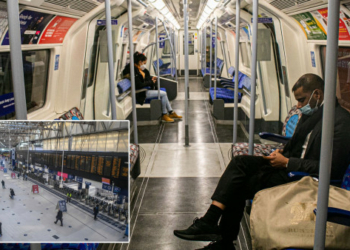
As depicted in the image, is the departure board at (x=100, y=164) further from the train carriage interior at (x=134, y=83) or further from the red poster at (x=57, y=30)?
the red poster at (x=57, y=30)

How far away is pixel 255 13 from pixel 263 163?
4.17ft

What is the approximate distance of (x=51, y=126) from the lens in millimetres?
1526

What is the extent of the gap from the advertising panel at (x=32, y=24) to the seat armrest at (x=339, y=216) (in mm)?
2724

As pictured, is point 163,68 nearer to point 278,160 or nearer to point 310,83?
point 310,83

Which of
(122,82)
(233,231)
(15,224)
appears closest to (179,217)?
(233,231)

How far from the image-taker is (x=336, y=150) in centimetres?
262

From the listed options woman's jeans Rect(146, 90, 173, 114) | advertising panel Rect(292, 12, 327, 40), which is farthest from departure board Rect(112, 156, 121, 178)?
woman's jeans Rect(146, 90, 173, 114)

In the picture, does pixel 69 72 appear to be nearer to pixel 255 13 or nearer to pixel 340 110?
pixel 255 13

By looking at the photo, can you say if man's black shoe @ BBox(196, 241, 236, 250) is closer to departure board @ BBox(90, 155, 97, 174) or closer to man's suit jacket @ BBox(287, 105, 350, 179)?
man's suit jacket @ BBox(287, 105, 350, 179)

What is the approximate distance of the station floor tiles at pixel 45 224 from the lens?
145 cm

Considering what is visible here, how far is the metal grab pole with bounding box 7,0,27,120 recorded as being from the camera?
1729 mm

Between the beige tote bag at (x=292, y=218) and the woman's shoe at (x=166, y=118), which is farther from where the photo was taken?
the woman's shoe at (x=166, y=118)

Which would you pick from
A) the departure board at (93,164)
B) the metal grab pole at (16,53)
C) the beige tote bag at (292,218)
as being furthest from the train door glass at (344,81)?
the metal grab pole at (16,53)

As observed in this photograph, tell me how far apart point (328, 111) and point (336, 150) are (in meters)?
1.01
